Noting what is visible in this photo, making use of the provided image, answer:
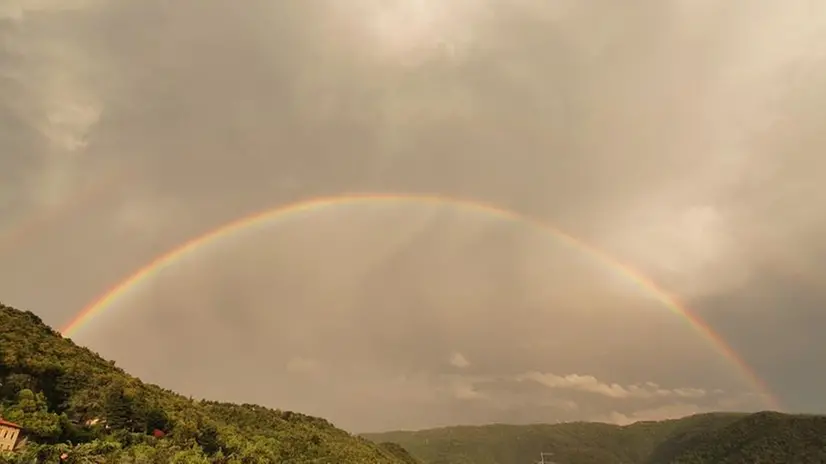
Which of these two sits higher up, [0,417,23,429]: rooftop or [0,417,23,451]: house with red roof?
[0,417,23,429]: rooftop

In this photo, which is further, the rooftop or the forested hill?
the forested hill

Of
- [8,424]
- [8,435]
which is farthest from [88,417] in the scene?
[8,424]

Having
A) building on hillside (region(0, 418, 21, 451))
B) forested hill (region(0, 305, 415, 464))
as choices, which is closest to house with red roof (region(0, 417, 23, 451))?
building on hillside (region(0, 418, 21, 451))

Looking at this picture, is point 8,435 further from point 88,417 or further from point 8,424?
point 88,417

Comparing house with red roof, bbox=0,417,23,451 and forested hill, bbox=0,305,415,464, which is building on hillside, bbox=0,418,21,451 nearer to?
house with red roof, bbox=0,417,23,451

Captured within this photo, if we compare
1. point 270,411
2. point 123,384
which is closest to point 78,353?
point 123,384

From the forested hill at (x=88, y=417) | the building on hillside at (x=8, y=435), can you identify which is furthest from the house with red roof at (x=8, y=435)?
the forested hill at (x=88, y=417)

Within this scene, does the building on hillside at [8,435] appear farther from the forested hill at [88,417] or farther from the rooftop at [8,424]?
the forested hill at [88,417]
